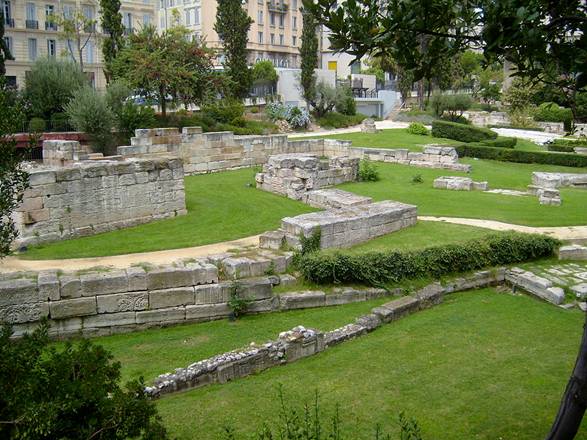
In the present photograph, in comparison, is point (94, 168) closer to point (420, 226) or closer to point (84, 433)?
point (420, 226)

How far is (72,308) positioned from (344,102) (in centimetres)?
3745

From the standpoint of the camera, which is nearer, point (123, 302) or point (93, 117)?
point (123, 302)

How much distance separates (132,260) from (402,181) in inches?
543

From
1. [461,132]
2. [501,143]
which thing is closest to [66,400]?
[501,143]

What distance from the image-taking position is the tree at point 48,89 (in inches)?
1237

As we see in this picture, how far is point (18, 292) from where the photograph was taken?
10.0m

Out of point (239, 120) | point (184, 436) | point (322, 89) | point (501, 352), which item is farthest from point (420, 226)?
point (322, 89)

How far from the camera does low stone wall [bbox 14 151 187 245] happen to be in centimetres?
1470

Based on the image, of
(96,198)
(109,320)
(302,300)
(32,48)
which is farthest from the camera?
(32,48)

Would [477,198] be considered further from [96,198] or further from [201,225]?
[96,198]

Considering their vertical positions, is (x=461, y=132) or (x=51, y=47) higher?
(x=51, y=47)

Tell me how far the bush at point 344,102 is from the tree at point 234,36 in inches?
305

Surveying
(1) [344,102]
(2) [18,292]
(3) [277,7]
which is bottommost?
(2) [18,292]

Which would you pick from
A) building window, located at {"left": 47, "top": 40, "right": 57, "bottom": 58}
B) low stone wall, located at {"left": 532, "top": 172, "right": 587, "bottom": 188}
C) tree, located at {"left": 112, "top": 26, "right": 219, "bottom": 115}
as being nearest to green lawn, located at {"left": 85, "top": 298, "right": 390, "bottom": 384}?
low stone wall, located at {"left": 532, "top": 172, "right": 587, "bottom": 188}
